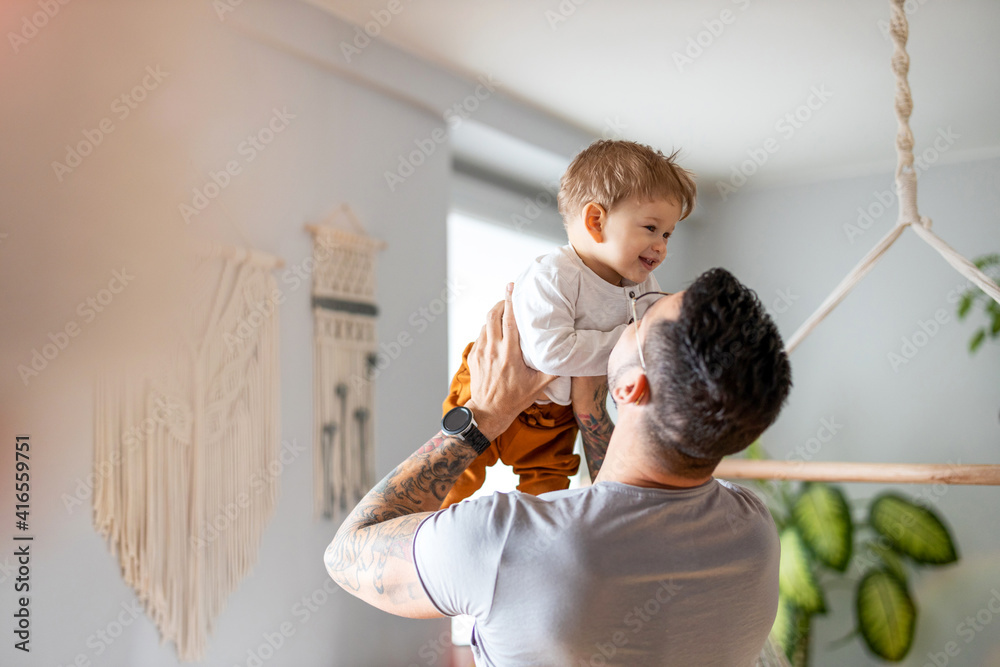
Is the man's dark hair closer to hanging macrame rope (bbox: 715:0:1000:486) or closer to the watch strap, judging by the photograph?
the watch strap

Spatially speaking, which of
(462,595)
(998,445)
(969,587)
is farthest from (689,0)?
(969,587)

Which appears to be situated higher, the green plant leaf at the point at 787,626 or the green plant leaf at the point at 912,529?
the green plant leaf at the point at 912,529

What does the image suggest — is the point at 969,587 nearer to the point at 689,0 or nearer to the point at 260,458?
the point at 689,0

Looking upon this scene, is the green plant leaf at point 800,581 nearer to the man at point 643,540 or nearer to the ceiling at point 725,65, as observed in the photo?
the ceiling at point 725,65

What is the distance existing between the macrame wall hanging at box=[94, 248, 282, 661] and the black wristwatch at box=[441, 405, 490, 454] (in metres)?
1.11

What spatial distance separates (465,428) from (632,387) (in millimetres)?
303

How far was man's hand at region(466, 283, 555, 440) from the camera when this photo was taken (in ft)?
3.63

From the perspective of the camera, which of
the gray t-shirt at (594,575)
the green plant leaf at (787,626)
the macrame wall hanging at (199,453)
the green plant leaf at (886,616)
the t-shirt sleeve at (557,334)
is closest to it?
the gray t-shirt at (594,575)

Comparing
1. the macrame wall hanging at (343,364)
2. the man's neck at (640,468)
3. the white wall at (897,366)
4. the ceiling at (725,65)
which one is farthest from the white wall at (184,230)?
the white wall at (897,366)

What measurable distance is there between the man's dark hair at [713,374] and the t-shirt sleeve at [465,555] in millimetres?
201

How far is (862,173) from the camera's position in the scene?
4047mm

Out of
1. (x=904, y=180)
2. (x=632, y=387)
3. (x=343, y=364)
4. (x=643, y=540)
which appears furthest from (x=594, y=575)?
(x=343, y=364)

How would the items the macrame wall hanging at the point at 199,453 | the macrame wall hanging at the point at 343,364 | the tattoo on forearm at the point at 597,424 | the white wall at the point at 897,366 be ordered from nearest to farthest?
the tattoo on forearm at the point at 597,424 → the macrame wall hanging at the point at 199,453 → the macrame wall hanging at the point at 343,364 → the white wall at the point at 897,366

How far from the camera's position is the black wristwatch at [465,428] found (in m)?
1.09
